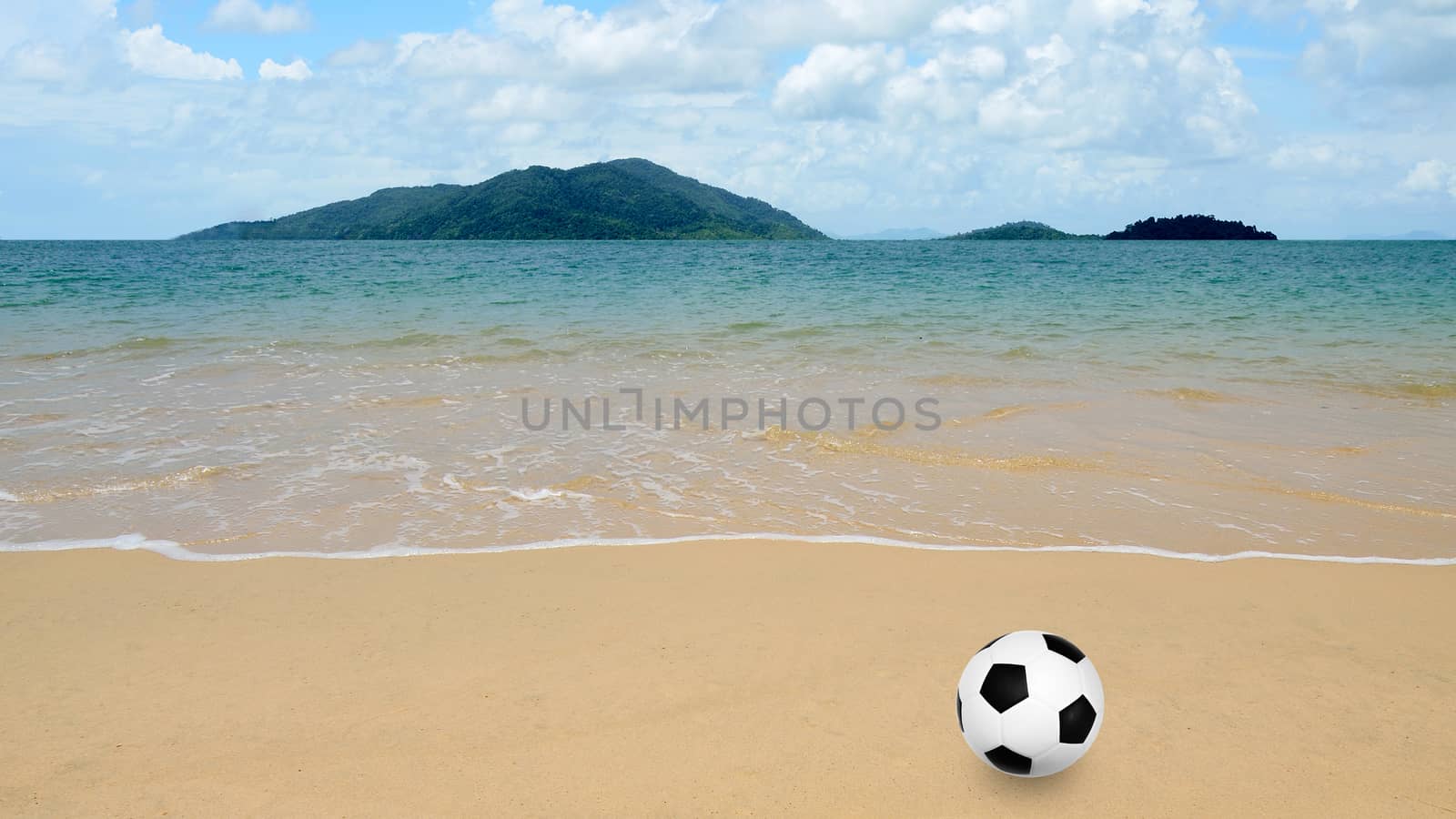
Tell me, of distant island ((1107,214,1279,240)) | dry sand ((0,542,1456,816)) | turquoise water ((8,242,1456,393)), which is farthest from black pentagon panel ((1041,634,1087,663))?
distant island ((1107,214,1279,240))

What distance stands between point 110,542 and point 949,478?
5782mm

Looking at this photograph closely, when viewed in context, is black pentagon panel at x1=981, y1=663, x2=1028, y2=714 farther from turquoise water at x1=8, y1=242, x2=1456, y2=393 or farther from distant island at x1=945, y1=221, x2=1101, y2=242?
distant island at x1=945, y1=221, x2=1101, y2=242

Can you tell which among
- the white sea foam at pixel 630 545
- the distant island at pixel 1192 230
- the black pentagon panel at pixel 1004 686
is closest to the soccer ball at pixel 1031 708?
the black pentagon panel at pixel 1004 686

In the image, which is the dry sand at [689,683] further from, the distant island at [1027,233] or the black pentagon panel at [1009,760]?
the distant island at [1027,233]

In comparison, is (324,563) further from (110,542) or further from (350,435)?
(350,435)

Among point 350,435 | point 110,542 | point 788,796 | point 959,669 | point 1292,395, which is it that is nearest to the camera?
point 788,796

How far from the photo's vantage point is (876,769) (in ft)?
9.82

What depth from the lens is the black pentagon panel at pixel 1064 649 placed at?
10.0ft

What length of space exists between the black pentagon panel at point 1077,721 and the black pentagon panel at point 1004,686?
0.15 metres

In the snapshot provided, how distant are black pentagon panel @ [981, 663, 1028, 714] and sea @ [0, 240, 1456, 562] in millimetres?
2289

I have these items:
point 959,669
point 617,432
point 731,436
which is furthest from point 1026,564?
point 617,432

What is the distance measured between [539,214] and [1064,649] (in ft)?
391

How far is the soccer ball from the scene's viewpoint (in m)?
2.87

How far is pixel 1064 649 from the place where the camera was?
121 inches
